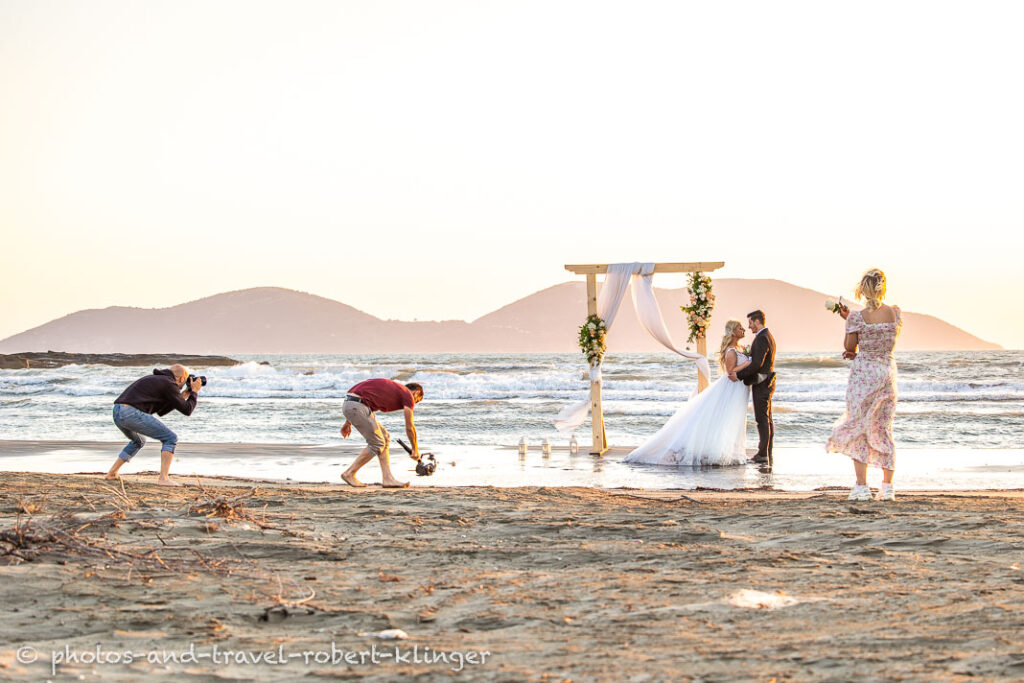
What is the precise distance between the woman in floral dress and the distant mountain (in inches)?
3671

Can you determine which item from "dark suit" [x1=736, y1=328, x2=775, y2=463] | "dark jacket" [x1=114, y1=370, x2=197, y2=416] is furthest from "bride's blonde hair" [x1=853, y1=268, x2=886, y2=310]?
"dark jacket" [x1=114, y1=370, x2=197, y2=416]

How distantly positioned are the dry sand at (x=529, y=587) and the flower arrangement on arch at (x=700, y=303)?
242 inches

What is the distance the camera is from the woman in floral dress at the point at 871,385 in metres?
7.59

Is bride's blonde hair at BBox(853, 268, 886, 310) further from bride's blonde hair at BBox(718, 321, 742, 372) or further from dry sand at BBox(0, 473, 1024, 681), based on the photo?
bride's blonde hair at BBox(718, 321, 742, 372)

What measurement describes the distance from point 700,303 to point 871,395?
560 centimetres

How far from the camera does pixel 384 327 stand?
488ft

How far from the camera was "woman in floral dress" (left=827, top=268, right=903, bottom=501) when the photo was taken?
7.59m

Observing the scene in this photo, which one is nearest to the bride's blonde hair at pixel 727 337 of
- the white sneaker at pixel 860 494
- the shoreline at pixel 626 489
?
the shoreline at pixel 626 489

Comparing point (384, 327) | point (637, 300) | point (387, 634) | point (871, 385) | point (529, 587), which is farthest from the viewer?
point (384, 327)

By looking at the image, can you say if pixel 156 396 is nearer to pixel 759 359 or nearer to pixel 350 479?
pixel 350 479

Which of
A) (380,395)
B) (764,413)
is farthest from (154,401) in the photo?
(764,413)

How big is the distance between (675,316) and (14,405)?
107421 mm

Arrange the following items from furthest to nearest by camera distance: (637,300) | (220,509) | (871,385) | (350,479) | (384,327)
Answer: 1. (384,327)
2. (637,300)
3. (350,479)
4. (871,385)
5. (220,509)

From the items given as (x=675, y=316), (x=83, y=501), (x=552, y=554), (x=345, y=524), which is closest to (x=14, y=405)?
(x=83, y=501)
